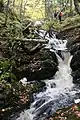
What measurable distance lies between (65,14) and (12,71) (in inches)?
836

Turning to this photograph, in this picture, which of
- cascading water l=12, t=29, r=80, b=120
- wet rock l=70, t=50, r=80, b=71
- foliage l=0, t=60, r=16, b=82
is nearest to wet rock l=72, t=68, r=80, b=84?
cascading water l=12, t=29, r=80, b=120

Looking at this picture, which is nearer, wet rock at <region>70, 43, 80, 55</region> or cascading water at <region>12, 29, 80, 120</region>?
cascading water at <region>12, 29, 80, 120</region>

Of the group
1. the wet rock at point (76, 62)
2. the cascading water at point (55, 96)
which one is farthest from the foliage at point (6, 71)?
the wet rock at point (76, 62)

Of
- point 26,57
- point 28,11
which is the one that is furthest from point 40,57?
point 28,11

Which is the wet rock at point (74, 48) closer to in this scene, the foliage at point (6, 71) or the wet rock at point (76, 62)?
the wet rock at point (76, 62)

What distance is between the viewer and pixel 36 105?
962 centimetres

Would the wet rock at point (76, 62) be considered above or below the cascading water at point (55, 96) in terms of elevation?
above

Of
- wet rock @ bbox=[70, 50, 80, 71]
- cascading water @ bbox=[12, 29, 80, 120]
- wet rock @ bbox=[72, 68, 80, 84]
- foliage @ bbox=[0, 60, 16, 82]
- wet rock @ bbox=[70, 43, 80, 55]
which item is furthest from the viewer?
wet rock @ bbox=[70, 43, 80, 55]

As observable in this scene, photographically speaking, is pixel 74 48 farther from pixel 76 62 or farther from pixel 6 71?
pixel 6 71

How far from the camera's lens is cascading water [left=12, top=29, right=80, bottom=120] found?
29.0 feet

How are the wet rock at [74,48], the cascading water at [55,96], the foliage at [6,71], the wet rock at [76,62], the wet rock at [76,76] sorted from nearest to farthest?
1. the cascading water at [55,96]
2. the foliage at [6,71]
3. the wet rock at [76,76]
4. the wet rock at [76,62]
5. the wet rock at [74,48]

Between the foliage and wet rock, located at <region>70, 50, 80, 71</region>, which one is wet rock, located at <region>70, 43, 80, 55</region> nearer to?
wet rock, located at <region>70, 50, 80, 71</region>

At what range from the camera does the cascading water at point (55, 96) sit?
29.0 ft

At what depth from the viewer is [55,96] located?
34.2 ft
